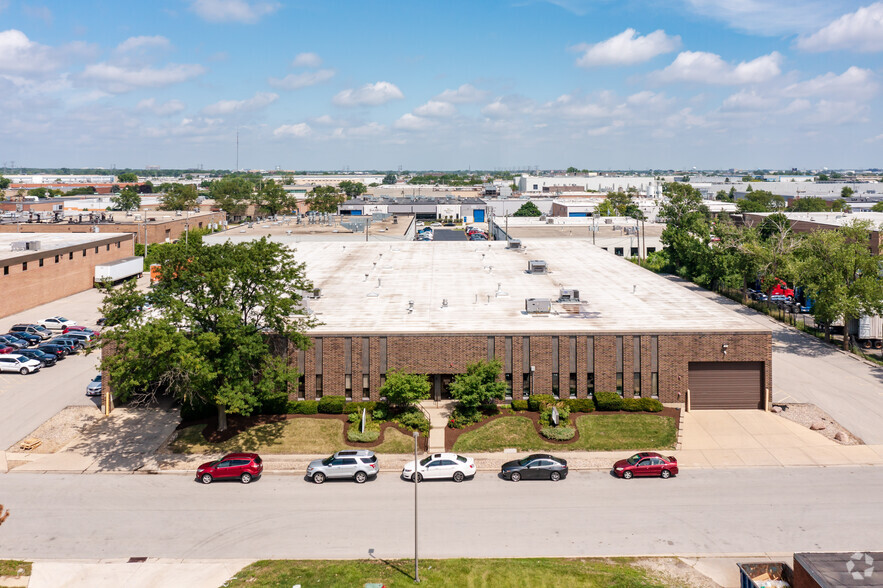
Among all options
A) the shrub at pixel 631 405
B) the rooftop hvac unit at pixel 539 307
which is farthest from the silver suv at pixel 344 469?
the rooftop hvac unit at pixel 539 307

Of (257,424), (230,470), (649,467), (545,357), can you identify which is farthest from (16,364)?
(649,467)

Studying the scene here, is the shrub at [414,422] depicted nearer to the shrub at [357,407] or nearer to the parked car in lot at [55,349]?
the shrub at [357,407]

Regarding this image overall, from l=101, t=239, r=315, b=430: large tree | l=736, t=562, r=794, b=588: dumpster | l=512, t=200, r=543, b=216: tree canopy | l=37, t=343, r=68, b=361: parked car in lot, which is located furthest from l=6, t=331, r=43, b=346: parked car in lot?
l=512, t=200, r=543, b=216: tree canopy

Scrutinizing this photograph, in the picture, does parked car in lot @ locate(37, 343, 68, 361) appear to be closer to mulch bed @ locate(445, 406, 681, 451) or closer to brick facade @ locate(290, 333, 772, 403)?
brick facade @ locate(290, 333, 772, 403)

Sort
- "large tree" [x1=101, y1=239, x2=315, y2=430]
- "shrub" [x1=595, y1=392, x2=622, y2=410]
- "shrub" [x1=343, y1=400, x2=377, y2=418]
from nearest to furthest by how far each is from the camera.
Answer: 1. "large tree" [x1=101, y1=239, x2=315, y2=430]
2. "shrub" [x1=343, y1=400, x2=377, y2=418]
3. "shrub" [x1=595, y1=392, x2=622, y2=410]

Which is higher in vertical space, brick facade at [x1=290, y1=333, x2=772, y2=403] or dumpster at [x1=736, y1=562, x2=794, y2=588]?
brick facade at [x1=290, y1=333, x2=772, y2=403]

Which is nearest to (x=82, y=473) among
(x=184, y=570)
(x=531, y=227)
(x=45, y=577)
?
(x=45, y=577)
